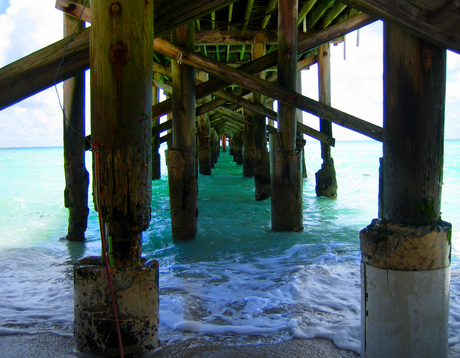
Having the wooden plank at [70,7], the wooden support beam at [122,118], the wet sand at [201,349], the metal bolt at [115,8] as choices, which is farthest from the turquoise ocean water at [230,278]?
the wooden plank at [70,7]

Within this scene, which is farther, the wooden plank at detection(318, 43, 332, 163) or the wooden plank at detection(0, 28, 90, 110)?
the wooden plank at detection(318, 43, 332, 163)

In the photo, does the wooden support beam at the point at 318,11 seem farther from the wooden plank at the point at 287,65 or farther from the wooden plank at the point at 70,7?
the wooden plank at the point at 70,7

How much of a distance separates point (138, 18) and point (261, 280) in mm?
2313

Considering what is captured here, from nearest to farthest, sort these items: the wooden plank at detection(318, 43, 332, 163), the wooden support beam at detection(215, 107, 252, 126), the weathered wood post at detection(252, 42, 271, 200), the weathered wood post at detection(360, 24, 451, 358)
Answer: the weathered wood post at detection(360, 24, 451, 358) → the wooden plank at detection(318, 43, 332, 163) → the weathered wood post at detection(252, 42, 271, 200) → the wooden support beam at detection(215, 107, 252, 126)

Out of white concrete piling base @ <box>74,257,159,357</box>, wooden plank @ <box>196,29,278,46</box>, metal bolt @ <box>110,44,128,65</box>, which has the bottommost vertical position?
white concrete piling base @ <box>74,257,159,357</box>

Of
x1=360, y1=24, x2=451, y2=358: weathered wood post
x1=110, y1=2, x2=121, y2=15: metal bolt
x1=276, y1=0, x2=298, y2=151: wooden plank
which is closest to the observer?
x1=360, y1=24, x2=451, y2=358: weathered wood post

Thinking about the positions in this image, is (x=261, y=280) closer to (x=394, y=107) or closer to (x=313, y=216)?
(x=394, y=107)

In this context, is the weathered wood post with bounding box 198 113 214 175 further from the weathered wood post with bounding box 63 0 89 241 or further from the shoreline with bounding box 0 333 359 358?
the shoreline with bounding box 0 333 359 358

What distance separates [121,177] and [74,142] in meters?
2.73

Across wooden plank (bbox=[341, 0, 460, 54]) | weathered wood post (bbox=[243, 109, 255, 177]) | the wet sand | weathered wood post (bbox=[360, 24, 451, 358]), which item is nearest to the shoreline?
the wet sand

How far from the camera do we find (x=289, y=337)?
229cm

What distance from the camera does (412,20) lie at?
1442mm

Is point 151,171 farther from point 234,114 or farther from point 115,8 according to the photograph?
point 234,114

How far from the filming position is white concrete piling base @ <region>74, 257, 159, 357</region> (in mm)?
1845
